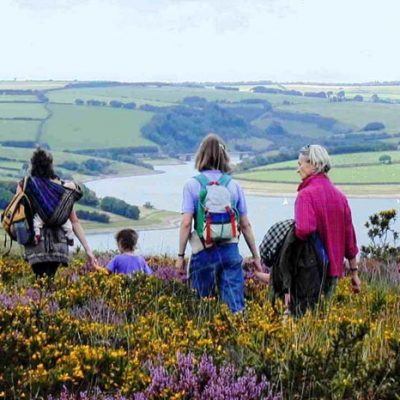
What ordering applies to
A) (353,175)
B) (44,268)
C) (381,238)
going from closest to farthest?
(44,268), (381,238), (353,175)

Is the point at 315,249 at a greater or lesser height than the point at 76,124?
lesser

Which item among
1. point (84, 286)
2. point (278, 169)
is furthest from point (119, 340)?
point (278, 169)

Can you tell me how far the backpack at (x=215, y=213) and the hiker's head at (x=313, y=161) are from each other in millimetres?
658

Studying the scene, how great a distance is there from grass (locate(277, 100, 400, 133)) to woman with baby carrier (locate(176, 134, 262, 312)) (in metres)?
121

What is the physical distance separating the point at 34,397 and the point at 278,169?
238 feet

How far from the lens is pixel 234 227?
290 inches

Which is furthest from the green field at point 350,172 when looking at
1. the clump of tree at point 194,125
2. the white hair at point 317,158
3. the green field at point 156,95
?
the green field at point 156,95

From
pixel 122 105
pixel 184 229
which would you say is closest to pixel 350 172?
pixel 122 105

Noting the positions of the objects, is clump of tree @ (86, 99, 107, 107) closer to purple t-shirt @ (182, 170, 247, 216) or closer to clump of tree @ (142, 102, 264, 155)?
Answer: clump of tree @ (142, 102, 264, 155)

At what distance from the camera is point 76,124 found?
387ft

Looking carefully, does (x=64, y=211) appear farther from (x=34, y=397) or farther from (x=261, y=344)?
(x=34, y=397)

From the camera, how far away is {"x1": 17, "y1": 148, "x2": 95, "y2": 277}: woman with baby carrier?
812 centimetres

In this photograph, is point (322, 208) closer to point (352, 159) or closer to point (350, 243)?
point (350, 243)

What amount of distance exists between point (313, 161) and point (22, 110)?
11714 cm
